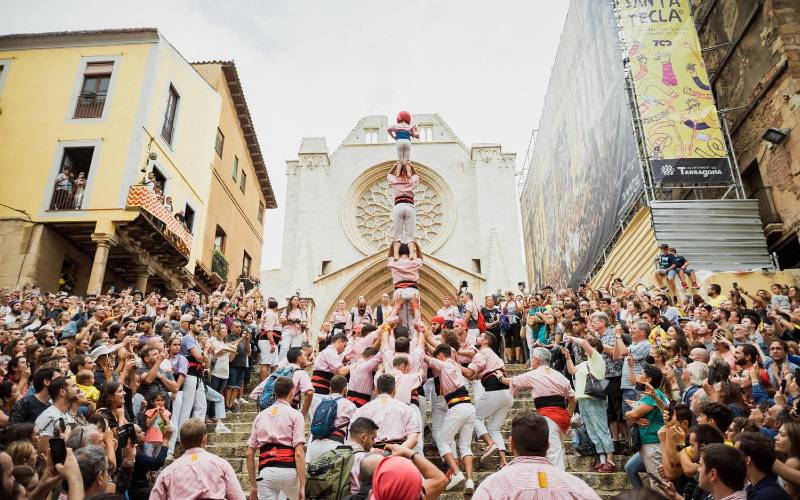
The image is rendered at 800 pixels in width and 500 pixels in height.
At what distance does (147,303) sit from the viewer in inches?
489

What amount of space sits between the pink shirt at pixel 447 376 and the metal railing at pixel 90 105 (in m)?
16.9

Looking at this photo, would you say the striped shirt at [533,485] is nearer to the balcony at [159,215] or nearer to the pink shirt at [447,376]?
the pink shirt at [447,376]

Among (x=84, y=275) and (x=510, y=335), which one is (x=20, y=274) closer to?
(x=84, y=275)

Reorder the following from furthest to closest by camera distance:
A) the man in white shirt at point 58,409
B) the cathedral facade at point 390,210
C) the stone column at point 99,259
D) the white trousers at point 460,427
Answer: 1. the cathedral facade at point 390,210
2. the stone column at point 99,259
3. the white trousers at point 460,427
4. the man in white shirt at point 58,409

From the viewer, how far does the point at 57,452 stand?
12.8 feet

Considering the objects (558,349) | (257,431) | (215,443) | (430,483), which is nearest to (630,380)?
(558,349)

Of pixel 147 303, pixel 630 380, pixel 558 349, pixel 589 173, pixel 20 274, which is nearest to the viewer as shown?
pixel 630 380

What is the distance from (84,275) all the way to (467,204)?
1621cm

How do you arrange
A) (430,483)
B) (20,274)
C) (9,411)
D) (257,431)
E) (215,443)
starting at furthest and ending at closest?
(20,274) → (215,443) → (9,411) → (257,431) → (430,483)

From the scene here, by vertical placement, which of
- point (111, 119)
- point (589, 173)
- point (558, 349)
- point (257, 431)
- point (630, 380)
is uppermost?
point (111, 119)

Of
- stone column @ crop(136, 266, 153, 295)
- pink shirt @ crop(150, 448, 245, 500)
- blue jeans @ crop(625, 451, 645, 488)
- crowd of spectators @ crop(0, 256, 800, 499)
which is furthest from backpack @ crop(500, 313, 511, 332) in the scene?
stone column @ crop(136, 266, 153, 295)

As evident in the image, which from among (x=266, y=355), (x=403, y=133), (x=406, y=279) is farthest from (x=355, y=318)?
(x=403, y=133)

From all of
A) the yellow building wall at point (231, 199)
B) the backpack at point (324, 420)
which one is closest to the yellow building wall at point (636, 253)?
the backpack at point (324, 420)

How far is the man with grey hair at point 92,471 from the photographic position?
3.90 meters
